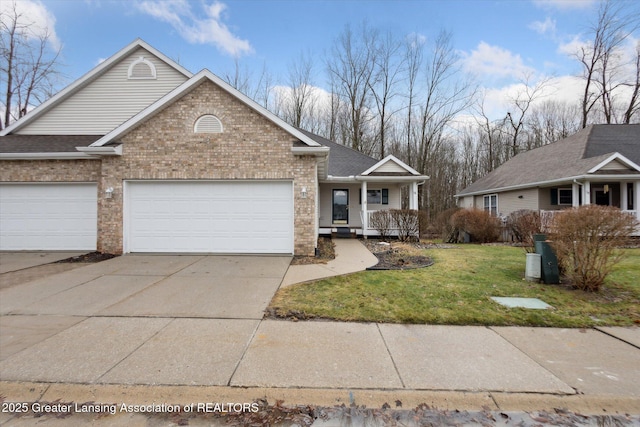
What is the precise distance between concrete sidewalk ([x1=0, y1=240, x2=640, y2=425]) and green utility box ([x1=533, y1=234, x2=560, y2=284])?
2.10 m

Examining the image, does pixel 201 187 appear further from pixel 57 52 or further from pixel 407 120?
pixel 407 120

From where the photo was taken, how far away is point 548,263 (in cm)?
609

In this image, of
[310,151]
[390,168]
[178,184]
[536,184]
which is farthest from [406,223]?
[178,184]

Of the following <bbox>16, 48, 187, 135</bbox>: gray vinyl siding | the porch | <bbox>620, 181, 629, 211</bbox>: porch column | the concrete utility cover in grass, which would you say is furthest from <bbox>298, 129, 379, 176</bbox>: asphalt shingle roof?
<bbox>620, 181, 629, 211</bbox>: porch column

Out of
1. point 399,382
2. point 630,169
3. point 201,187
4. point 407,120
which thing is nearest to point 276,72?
point 407,120

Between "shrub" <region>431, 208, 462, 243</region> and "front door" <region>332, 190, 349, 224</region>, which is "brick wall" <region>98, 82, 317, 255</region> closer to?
"front door" <region>332, 190, 349, 224</region>

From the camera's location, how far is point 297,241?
902cm

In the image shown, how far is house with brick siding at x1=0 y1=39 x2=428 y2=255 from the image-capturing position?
8.82 m

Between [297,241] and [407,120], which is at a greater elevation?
[407,120]

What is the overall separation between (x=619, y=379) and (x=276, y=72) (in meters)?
25.5

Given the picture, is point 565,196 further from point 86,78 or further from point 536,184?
point 86,78

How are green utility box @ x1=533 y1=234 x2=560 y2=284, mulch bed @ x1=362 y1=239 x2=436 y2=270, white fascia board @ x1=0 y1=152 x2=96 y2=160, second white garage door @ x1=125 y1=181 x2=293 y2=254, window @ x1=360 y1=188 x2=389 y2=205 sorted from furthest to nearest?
window @ x1=360 y1=188 x2=389 y2=205 < white fascia board @ x1=0 y1=152 x2=96 y2=160 < second white garage door @ x1=125 y1=181 x2=293 y2=254 < mulch bed @ x1=362 y1=239 x2=436 y2=270 < green utility box @ x1=533 y1=234 x2=560 y2=284

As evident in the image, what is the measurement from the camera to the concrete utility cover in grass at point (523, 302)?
4.77 m

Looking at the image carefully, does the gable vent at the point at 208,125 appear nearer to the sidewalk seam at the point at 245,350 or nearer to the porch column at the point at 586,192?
the sidewalk seam at the point at 245,350
